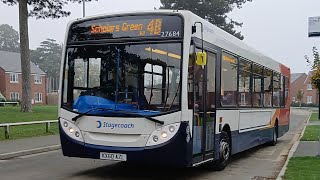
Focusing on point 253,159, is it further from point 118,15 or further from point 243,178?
point 118,15

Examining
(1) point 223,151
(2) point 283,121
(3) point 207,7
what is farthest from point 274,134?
(3) point 207,7

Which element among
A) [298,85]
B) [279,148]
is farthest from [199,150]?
[298,85]

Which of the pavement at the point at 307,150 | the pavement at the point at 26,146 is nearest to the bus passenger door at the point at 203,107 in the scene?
the pavement at the point at 307,150

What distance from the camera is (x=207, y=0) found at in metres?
46.8

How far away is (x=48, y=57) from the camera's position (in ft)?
374

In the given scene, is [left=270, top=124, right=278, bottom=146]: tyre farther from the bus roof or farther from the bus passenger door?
the bus passenger door

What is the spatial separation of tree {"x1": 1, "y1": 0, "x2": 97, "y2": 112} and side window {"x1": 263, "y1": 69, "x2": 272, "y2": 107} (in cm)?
1863

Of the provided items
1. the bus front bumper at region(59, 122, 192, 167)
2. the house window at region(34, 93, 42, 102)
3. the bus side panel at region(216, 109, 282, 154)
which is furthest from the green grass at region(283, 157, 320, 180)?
the house window at region(34, 93, 42, 102)

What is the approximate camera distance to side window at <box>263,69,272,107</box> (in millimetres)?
14234

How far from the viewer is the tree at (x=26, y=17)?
29.0m

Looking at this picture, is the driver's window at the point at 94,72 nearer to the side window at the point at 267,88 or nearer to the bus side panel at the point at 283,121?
the side window at the point at 267,88

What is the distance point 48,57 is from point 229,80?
10820cm

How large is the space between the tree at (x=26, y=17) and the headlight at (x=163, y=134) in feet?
76.5

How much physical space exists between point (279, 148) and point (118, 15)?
32.3 feet
